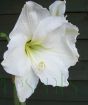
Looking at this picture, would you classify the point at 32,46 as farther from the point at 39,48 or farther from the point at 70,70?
the point at 70,70

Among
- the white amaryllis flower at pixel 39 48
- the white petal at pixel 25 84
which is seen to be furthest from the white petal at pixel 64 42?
the white petal at pixel 25 84

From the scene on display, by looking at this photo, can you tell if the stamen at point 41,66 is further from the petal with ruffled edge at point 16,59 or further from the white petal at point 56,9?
the white petal at point 56,9

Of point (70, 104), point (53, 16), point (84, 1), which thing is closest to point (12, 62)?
point (53, 16)

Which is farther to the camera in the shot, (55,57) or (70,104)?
(70,104)

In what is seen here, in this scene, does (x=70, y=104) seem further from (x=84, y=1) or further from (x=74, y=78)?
(x=84, y=1)

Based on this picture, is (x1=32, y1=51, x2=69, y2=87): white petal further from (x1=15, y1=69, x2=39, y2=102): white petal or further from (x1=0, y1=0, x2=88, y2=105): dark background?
(x1=0, y1=0, x2=88, y2=105): dark background
